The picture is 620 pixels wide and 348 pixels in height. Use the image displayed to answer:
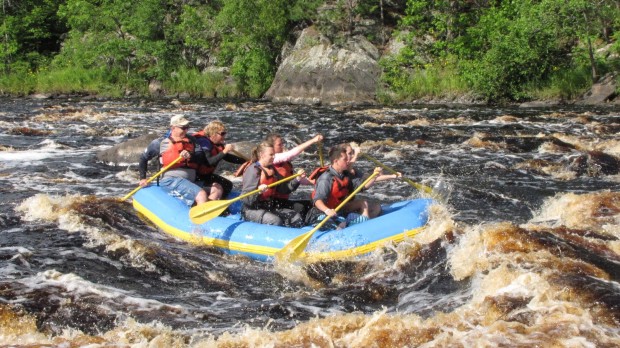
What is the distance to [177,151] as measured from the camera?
7.67 m

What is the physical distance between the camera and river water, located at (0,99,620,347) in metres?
4.22

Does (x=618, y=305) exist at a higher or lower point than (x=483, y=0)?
lower

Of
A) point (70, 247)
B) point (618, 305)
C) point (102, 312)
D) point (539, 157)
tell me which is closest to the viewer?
point (618, 305)

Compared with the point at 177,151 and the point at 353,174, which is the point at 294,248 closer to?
the point at 353,174

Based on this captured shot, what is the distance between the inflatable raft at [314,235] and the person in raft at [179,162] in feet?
1.97

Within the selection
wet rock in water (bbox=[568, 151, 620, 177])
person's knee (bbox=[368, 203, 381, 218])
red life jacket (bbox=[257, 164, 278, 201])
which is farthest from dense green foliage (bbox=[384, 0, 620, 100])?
red life jacket (bbox=[257, 164, 278, 201])

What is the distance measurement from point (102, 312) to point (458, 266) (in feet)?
9.37

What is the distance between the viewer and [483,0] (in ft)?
81.7

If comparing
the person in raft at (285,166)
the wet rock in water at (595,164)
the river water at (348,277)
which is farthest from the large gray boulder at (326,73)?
the person in raft at (285,166)

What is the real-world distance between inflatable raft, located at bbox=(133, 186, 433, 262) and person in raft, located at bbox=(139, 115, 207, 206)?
1.97 ft

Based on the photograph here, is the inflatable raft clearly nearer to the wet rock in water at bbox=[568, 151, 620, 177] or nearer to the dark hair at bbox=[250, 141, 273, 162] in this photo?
the dark hair at bbox=[250, 141, 273, 162]

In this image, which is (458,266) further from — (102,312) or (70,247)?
(70,247)

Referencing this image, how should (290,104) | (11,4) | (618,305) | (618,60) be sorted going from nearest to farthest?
(618,305), (618,60), (290,104), (11,4)

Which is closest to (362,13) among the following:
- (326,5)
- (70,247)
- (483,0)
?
(326,5)
